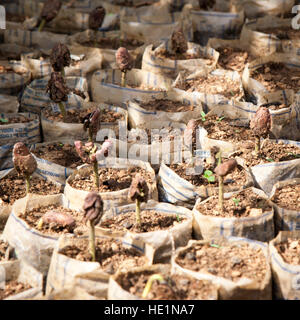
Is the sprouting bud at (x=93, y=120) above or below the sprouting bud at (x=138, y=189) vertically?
above

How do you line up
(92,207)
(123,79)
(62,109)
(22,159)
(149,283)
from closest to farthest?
(149,283) → (92,207) → (22,159) → (62,109) → (123,79)

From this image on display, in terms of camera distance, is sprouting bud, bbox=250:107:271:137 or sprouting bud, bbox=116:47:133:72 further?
sprouting bud, bbox=116:47:133:72

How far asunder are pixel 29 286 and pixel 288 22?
4462 millimetres

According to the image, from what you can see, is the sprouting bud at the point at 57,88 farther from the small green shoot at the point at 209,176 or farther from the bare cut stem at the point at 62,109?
the small green shoot at the point at 209,176

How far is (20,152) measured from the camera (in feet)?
12.2

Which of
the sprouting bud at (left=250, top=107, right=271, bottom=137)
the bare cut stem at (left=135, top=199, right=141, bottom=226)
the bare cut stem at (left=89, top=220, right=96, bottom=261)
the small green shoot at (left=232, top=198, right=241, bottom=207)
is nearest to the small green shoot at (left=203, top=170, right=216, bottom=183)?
the small green shoot at (left=232, top=198, right=241, bottom=207)

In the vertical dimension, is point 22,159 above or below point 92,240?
above

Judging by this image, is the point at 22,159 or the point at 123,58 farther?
the point at 123,58

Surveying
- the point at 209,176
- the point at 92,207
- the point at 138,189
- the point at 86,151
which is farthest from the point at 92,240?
the point at 209,176

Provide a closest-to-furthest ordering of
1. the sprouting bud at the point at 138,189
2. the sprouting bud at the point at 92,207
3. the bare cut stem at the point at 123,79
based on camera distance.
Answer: the sprouting bud at the point at 92,207
the sprouting bud at the point at 138,189
the bare cut stem at the point at 123,79

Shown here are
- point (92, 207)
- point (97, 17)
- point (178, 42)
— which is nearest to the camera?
point (92, 207)

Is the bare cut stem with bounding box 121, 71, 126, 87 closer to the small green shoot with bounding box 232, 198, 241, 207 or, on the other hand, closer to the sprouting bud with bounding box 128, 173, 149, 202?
the small green shoot with bounding box 232, 198, 241, 207

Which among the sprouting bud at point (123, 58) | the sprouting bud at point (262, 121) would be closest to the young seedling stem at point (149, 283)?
the sprouting bud at point (262, 121)

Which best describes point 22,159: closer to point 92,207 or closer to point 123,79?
point 92,207
